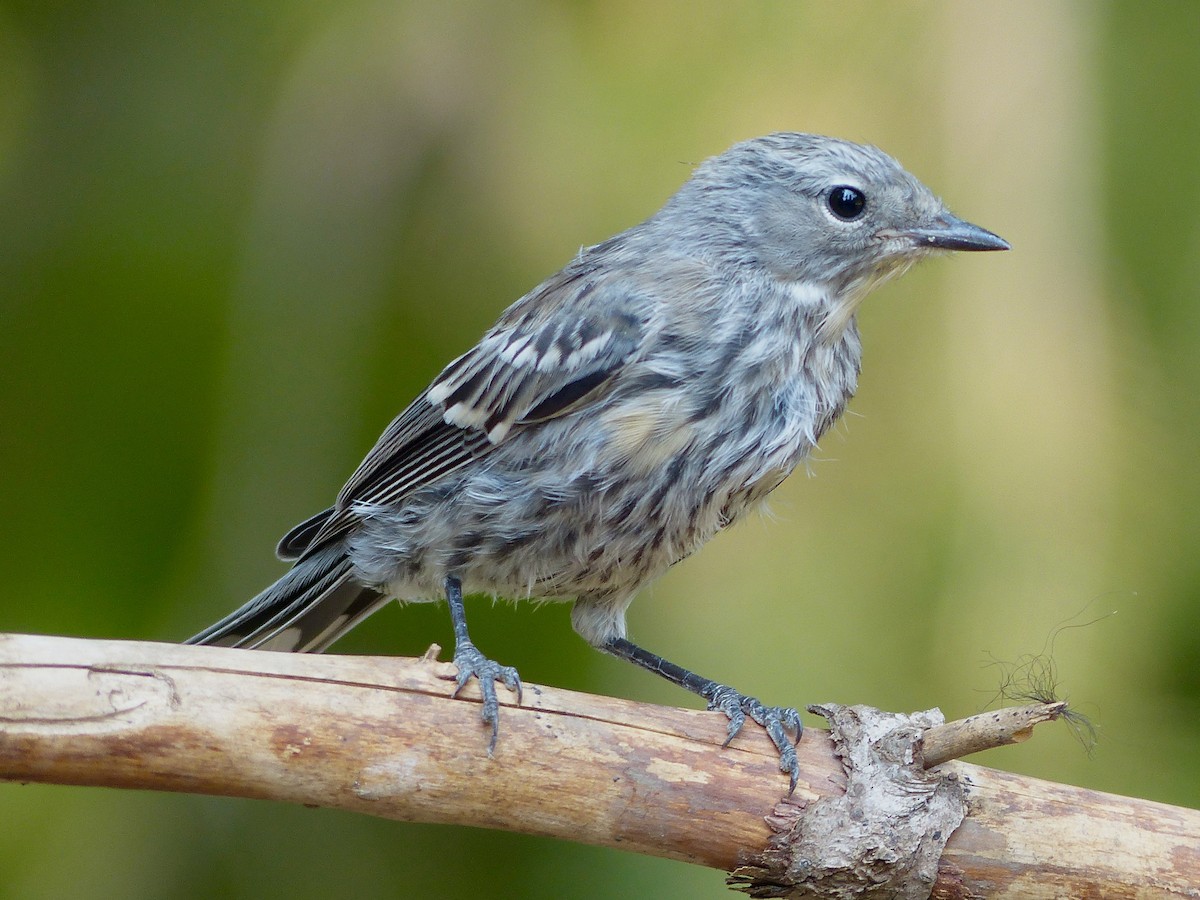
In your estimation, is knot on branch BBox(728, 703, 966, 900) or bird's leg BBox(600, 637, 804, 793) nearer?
knot on branch BBox(728, 703, 966, 900)

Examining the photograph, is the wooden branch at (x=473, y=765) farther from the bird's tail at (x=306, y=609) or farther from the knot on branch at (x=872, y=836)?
the bird's tail at (x=306, y=609)

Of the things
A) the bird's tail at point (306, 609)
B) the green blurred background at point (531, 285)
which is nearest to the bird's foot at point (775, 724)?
the green blurred background at point (531, 285)

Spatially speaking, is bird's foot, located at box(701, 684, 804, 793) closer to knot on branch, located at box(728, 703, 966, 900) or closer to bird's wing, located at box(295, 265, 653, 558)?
knot on branch, located at box(728, 703, 966, 900)

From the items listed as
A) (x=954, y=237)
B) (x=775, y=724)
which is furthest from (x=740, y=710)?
(x=954, y=237)

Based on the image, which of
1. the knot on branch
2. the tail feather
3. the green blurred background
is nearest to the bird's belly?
the tail feather

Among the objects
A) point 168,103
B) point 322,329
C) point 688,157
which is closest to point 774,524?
point 688,157

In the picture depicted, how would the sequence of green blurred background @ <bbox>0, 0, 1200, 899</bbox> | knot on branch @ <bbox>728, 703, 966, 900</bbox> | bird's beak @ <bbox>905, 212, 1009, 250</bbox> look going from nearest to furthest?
1. knot on branch @ <bbox>728, 703, 966, 900</bbox>
2. bird's beak @ <bbox>905, 212, 1009, 250</bbox>
3. green blurred background @ <bbox>0, 0, 1200, 899</bbox>

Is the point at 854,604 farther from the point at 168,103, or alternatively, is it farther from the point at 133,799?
the point at 168,103
